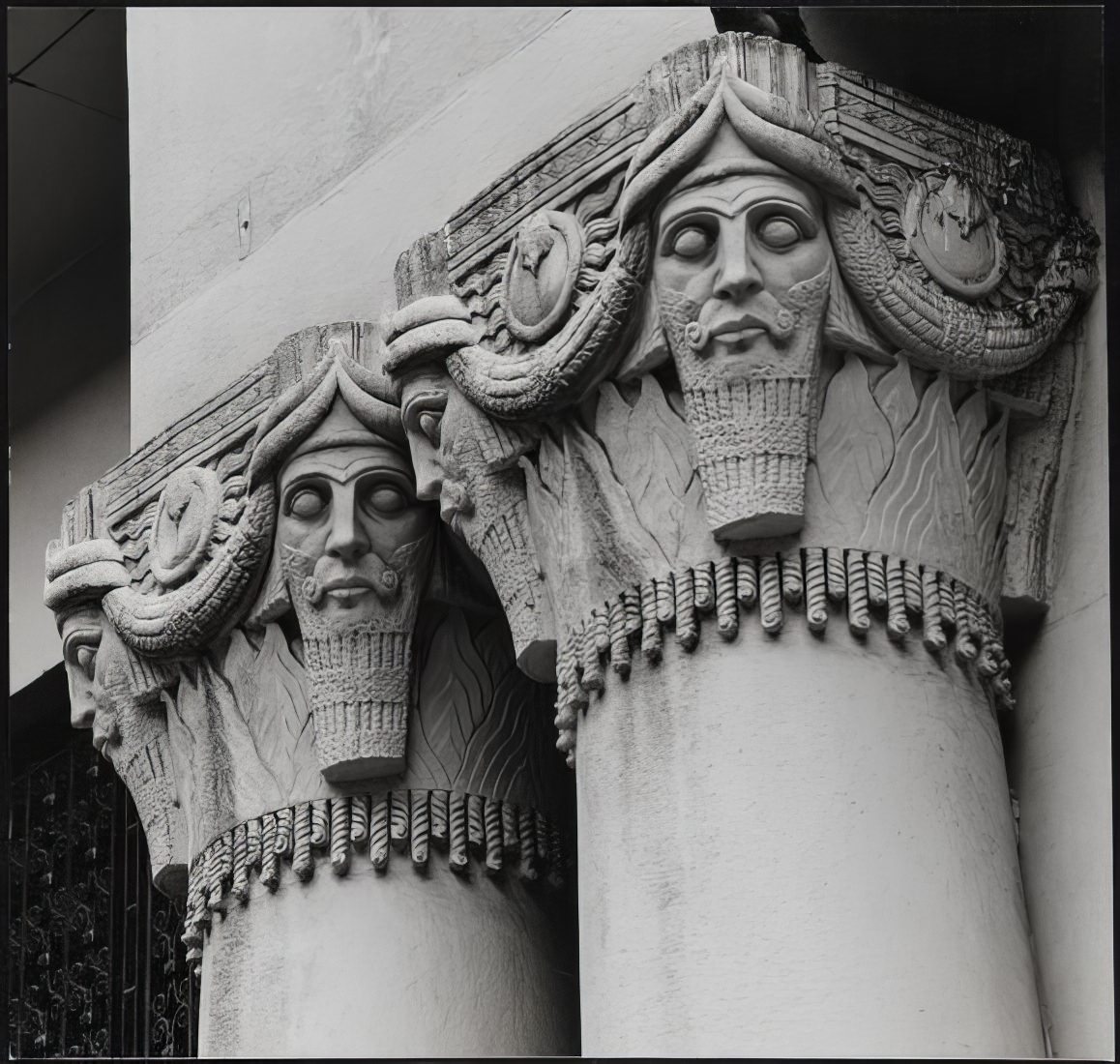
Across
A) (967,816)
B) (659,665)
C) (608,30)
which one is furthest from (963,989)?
(608,30)

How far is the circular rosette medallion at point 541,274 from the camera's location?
475 centimetres

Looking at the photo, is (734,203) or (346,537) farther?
(346,537)

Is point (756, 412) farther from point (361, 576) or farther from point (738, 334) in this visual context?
point (361, 576)

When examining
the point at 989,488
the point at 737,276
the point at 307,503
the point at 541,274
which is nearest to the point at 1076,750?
the point at 989,488

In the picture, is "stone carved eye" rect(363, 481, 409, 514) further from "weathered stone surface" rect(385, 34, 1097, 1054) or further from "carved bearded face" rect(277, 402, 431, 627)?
"weathered stone surface" rect(385, 34, 1097, 1054)

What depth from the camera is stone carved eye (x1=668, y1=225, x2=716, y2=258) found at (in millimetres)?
4570

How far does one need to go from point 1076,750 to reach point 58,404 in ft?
11.5

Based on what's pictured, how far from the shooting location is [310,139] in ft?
18.6

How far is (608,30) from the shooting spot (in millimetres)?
5098

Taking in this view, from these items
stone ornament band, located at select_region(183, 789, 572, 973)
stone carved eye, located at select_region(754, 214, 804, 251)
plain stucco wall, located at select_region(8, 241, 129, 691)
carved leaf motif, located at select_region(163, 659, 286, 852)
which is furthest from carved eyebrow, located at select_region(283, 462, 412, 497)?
plain stucco wall, located at select_region(8, 241, 129, 691)

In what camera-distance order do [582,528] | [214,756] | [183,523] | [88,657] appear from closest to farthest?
[582,528] < [214,756] < [183,523] < [88,657]

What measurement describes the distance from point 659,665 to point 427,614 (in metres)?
0.78

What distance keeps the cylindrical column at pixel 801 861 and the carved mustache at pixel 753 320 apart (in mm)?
467

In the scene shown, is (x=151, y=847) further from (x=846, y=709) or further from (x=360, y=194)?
(x=846, y=709)
